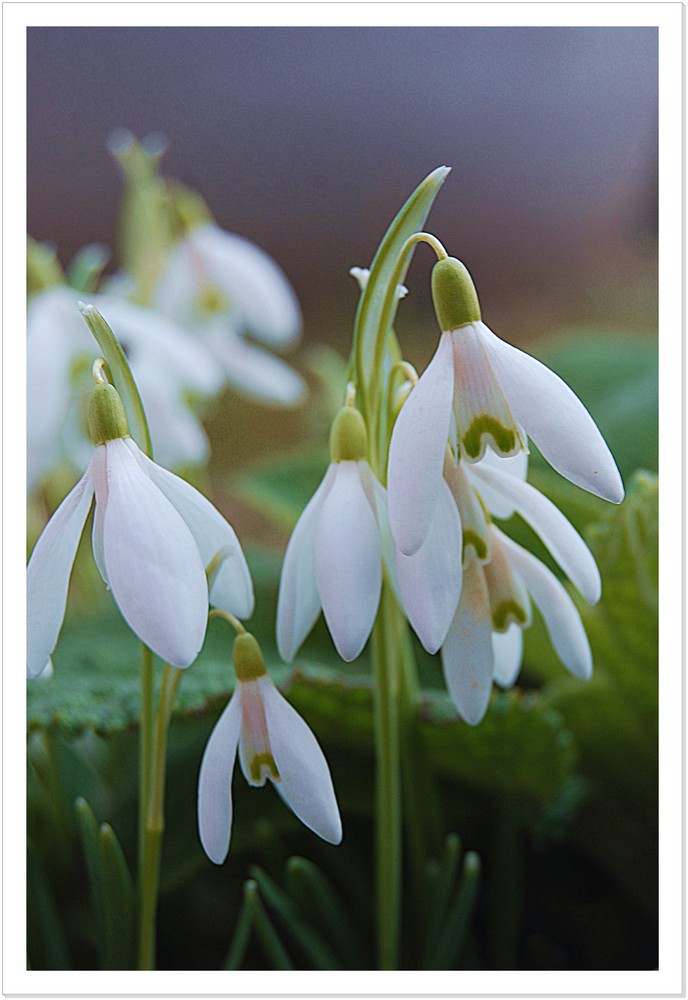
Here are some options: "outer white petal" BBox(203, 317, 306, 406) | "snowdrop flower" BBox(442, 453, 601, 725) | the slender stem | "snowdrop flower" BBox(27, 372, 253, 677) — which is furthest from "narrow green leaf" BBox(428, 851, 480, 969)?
"outer white petal" BBox(203, 317, 306, 406)

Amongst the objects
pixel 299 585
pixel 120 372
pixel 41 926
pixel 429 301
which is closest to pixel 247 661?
pixel 299 585

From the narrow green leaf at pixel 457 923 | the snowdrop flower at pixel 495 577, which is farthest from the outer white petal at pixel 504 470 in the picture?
the narrow green leaf at pixel 457 923

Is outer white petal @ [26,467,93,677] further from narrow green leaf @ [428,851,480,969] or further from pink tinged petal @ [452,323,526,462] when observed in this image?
narrow green leaf @ [428,851,480,969]

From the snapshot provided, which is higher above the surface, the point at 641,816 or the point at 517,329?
the point at 517,329
